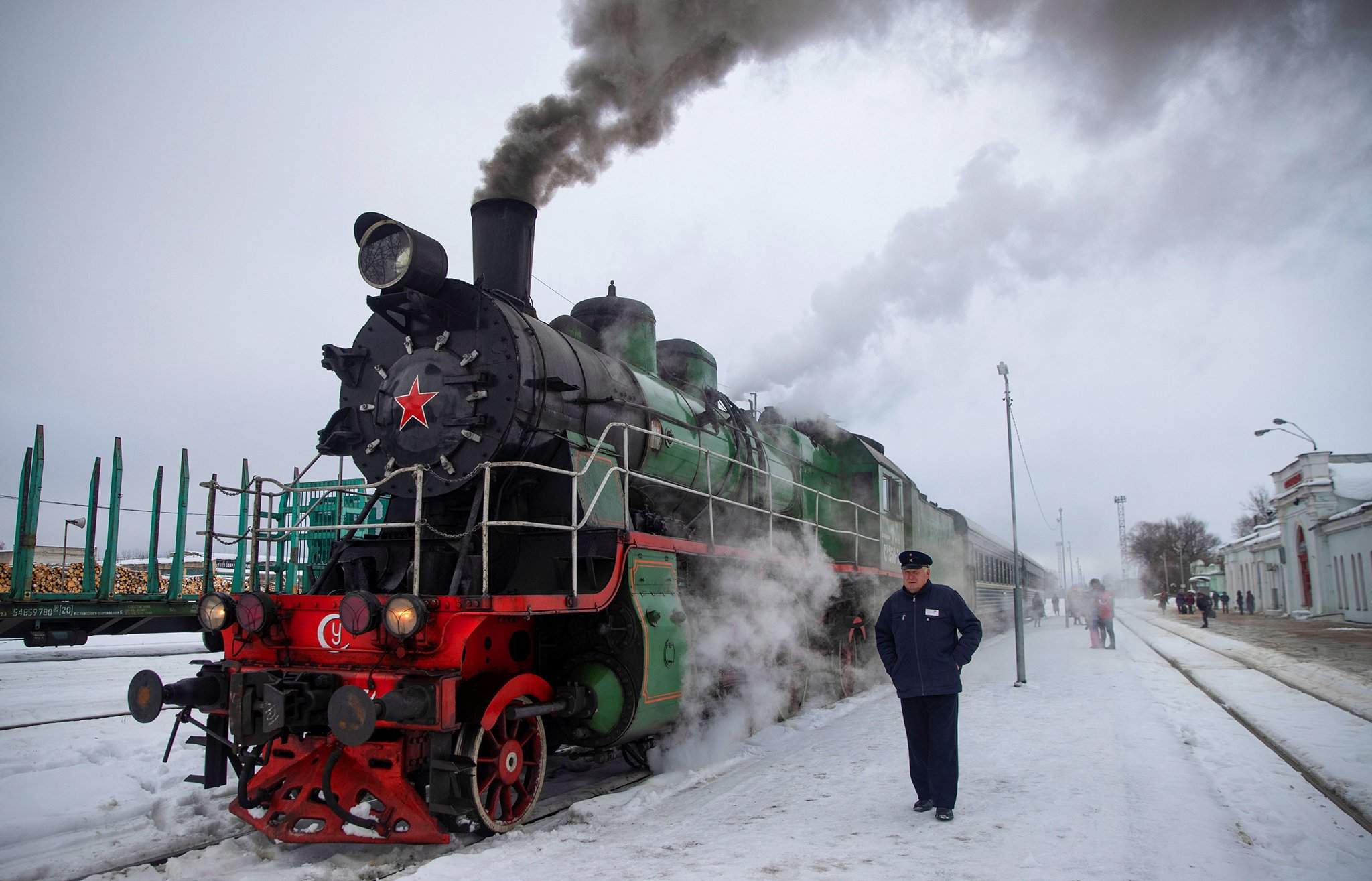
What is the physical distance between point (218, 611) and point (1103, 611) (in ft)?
60.4

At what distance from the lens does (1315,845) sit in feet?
14.9

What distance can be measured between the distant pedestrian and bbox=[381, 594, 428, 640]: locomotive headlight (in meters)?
17.9

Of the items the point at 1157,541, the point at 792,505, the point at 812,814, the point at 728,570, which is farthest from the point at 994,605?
the point at 1157,541

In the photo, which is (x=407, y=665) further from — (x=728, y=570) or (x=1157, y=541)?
(x=1157, y=541)

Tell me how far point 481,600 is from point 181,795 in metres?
3.24

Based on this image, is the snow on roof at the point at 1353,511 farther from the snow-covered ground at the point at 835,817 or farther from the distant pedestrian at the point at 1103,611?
the snow-covered ground at the point at 835,817

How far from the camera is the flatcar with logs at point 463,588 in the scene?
181 inches

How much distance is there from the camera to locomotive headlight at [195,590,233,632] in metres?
5.17

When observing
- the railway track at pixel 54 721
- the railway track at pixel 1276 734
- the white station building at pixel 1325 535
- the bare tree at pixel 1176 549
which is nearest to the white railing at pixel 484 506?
the railway track at pixel 54 721

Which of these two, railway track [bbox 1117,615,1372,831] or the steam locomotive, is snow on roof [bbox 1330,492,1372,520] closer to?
railway track [bbox 1117,615,1372,831]

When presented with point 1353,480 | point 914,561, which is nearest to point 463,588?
point 914,561

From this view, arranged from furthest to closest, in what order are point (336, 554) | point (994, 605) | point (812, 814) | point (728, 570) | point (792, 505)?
point (994, 605)
point (792, 505)
point (728, 570)
point (336, 554)
point (812, 814)

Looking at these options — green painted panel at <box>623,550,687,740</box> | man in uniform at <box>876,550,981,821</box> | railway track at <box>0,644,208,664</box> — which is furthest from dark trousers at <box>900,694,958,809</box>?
railway track at <box>0,644,208,664</box>

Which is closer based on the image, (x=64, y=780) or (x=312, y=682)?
(x=312, y=682)
